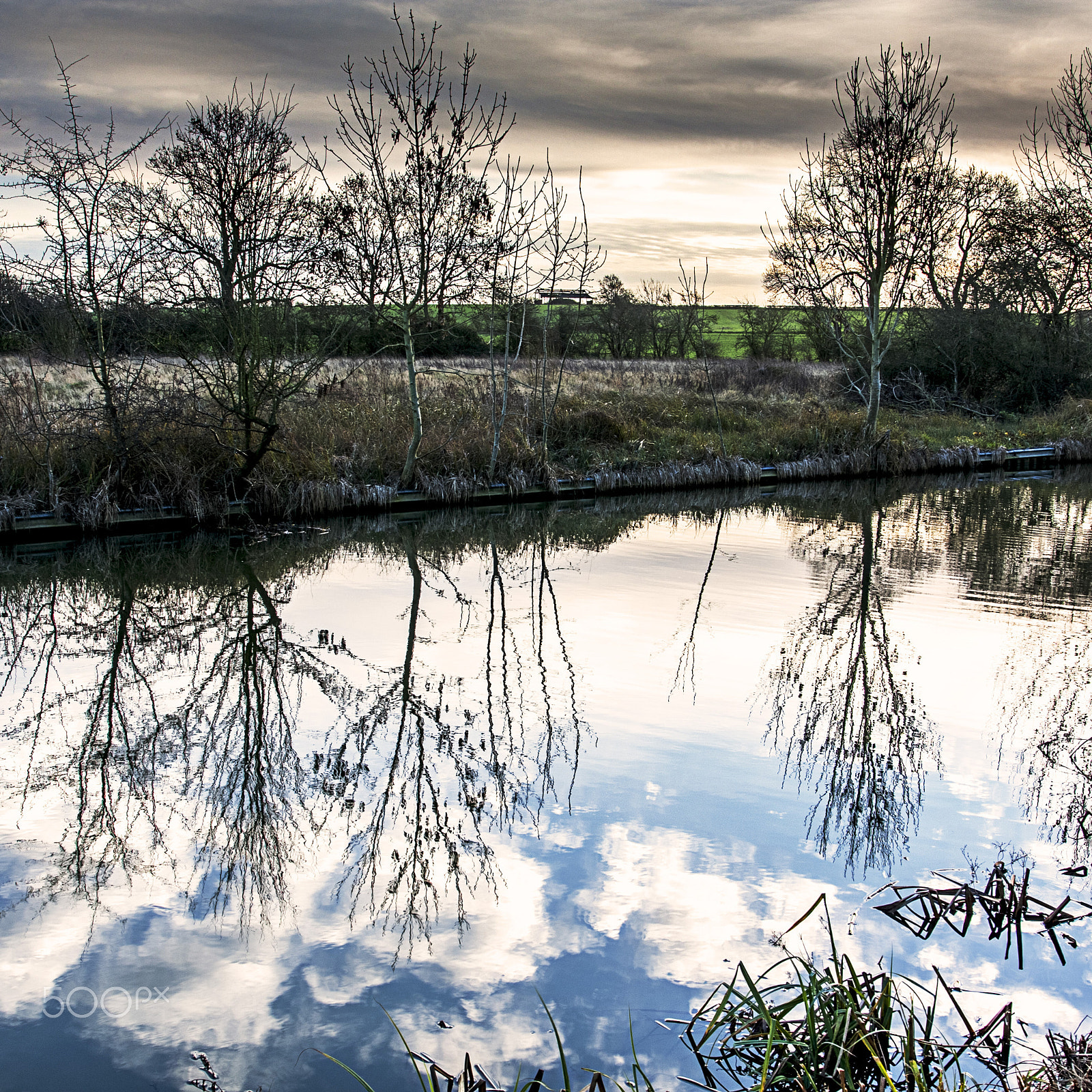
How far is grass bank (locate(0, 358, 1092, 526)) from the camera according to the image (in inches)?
460

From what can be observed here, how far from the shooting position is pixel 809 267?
19.7m

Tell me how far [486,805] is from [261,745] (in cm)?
162

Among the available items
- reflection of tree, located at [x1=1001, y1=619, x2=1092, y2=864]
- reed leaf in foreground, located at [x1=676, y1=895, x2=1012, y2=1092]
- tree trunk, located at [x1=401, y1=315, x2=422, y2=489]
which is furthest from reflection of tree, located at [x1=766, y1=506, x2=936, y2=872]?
tree trunk, located at [x1=401, y1=315, x2=422, y2=489]

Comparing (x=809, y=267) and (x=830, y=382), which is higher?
(x=809, y=267)

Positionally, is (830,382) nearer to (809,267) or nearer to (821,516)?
(809,267)

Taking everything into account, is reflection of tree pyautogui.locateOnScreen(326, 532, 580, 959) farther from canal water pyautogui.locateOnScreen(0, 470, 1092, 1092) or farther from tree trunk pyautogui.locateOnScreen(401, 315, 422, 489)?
tree trunk pyautogui.locateOnScreen(401, 315, 422, 489)

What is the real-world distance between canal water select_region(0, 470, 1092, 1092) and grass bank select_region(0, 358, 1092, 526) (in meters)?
2.19

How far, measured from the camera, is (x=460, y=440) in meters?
14.8

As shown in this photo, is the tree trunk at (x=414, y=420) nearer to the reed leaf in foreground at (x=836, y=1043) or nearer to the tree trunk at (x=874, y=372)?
the tree trunk at (x=874, y=372)

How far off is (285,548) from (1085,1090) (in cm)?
1005

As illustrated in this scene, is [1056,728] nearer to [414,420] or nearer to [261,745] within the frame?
[261,745]

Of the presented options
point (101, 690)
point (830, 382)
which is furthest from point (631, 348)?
point (101, 690)

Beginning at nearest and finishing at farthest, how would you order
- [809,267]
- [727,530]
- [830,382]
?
[727,530] → [809,267] → [830,382]

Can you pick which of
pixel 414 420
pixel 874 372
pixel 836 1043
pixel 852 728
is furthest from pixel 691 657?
pixel 874 372
